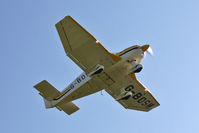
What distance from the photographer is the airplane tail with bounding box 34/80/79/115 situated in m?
24.0

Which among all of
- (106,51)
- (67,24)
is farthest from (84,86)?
(67,24)

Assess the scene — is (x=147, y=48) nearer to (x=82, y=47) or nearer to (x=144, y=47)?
(x=144, y=47)

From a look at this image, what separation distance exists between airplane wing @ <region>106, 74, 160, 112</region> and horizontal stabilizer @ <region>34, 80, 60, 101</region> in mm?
4250

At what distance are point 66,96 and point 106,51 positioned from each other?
522cm

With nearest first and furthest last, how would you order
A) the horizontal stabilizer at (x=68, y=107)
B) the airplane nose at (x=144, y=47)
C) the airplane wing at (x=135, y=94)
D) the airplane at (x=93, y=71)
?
the airplane at (x=93, y=71) < the airplane nose at (x=144, y=47) < the airplane wing at (x=135, y=94) < the horizontal stabilizer at (x=68, y=107)

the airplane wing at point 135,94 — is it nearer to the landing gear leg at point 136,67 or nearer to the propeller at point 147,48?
the landing gear leg at point 136,67

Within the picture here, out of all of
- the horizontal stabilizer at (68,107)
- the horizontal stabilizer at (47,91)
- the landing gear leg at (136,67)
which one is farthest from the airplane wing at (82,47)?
the horizontal stabilizer at (68,107)

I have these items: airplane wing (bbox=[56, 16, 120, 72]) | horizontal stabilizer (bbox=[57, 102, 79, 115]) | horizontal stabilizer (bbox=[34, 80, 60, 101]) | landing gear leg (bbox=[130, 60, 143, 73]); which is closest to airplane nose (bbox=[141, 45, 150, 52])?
landing gear leg (bbox=[130, 60, 143, 73])

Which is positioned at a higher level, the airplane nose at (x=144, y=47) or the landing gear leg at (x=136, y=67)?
the airplane nose at (x=144, y=47)

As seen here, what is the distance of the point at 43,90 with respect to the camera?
24328 millimetres

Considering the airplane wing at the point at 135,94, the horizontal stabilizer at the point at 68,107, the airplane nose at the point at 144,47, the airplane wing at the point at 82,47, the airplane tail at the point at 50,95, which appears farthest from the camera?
the horizontal stabilizer at the point at 68,107

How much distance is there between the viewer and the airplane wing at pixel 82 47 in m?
20.1

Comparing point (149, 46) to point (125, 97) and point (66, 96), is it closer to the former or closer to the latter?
point (125, 97)

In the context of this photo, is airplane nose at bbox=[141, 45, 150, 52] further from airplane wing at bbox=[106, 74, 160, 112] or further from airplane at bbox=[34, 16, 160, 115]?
airplane wing at bbox=[106, 74, 160, 112]
